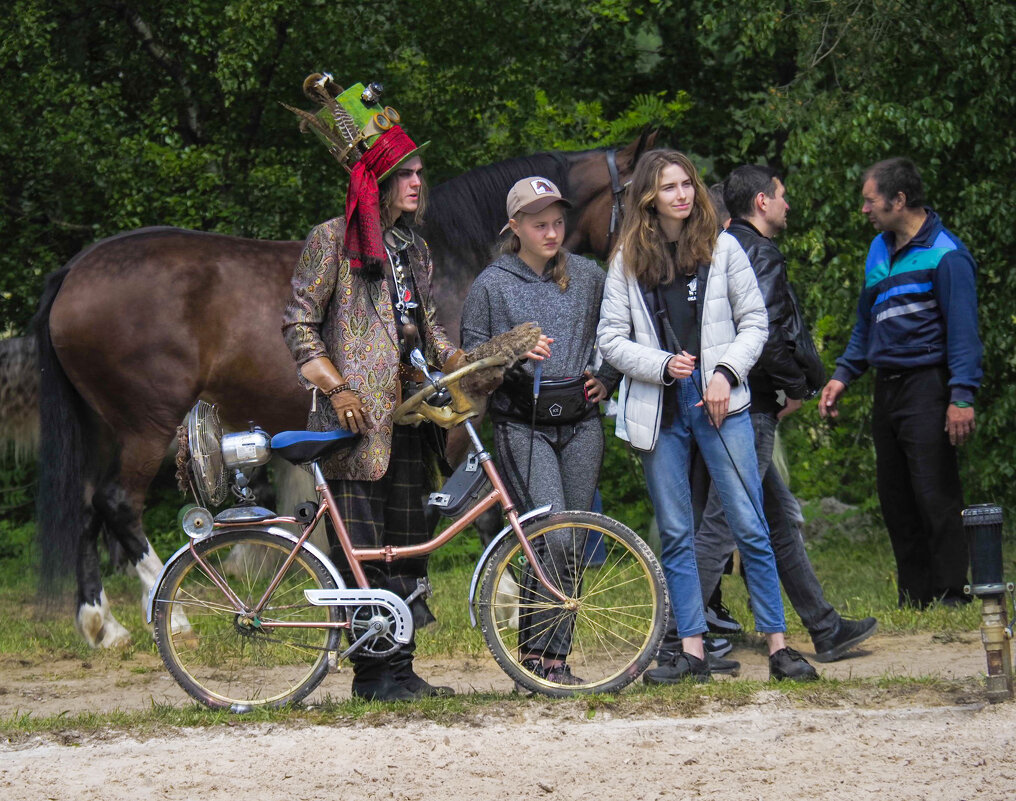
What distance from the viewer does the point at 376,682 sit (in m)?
4.68

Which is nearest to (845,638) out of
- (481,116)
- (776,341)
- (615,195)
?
(776,341)

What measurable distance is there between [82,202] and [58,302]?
291 cm

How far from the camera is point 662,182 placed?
4648 millimetres

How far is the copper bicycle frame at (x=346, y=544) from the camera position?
4469mm

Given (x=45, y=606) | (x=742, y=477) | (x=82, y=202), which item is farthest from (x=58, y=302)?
(x=742, y=477)

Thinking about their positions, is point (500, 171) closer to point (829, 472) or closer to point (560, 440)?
point (560, 440)

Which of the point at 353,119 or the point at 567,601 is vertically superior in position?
the point at 353,119

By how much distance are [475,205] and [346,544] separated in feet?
9.24

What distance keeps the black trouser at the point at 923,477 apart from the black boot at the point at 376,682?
116 inches

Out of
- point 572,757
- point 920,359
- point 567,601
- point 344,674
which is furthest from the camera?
point 920,359

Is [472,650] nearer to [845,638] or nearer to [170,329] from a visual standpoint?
[845,638]

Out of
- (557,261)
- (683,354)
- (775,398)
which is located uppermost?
(557,261)

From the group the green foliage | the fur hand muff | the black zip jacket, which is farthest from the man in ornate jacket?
the green foliage

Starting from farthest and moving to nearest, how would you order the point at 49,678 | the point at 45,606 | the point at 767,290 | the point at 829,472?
the point at 829,472 < the point at 45,606 < the point at 49,678 < the point at 767,290
